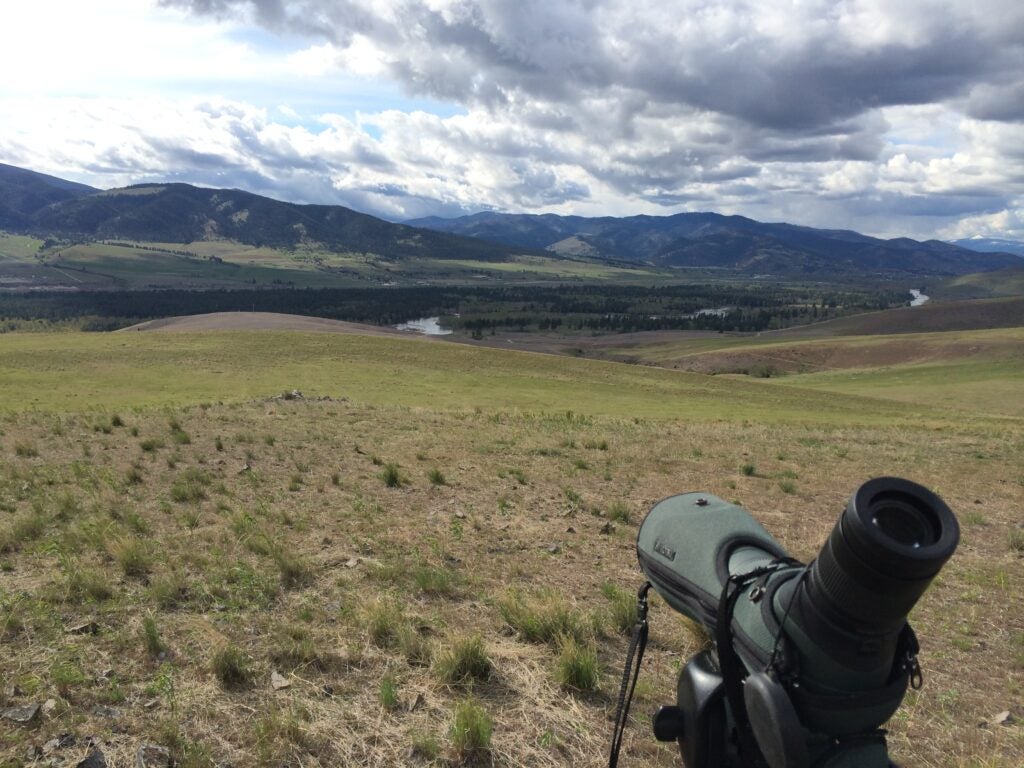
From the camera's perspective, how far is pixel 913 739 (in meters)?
4.48

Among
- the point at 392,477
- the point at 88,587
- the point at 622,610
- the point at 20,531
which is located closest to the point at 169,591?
the point at 88,587

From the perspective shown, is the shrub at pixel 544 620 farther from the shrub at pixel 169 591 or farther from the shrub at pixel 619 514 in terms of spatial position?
the shrub at pixel 619 514

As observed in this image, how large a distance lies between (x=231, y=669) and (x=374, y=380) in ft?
121

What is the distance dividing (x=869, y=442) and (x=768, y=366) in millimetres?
73826

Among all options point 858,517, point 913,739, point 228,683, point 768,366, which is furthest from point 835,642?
point 768,366

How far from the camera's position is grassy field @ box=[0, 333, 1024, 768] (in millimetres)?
4262

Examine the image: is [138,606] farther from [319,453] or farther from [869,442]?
[869,442]

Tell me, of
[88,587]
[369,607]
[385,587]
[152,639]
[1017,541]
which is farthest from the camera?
[1017,541]

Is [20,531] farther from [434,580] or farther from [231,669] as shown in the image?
[434,580]

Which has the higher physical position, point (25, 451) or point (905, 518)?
point (905, 518)

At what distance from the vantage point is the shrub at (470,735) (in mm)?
4027

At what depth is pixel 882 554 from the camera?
1.95 metres

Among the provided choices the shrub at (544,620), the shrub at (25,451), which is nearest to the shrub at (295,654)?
the shrub at (544,620)

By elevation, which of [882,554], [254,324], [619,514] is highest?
[882,554]
